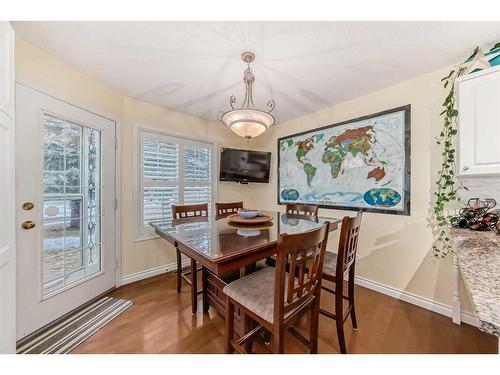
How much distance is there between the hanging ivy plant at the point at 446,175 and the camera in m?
1.77

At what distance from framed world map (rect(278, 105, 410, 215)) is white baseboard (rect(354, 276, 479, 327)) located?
834 millimetres

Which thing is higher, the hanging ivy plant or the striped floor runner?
the hanging ivy plant

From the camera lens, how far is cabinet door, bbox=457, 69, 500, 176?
54.8 inches

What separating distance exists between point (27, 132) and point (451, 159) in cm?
354

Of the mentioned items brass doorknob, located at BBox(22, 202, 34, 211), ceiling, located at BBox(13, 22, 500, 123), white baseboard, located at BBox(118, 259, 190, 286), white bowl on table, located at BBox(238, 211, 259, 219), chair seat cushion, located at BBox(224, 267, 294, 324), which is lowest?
white baseboard, located at BBox(118, 259, 190, 286)

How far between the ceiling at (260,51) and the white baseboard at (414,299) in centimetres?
221

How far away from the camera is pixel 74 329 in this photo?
1.64 m

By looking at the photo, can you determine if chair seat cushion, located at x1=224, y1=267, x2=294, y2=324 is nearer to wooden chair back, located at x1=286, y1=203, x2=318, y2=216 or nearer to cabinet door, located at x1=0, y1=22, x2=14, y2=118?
wooden chair back, located at x1=286, y1=203, x2=318, y2=216

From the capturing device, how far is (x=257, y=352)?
1401 millimetres

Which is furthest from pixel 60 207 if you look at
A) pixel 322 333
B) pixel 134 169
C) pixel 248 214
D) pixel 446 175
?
pixel 446 175

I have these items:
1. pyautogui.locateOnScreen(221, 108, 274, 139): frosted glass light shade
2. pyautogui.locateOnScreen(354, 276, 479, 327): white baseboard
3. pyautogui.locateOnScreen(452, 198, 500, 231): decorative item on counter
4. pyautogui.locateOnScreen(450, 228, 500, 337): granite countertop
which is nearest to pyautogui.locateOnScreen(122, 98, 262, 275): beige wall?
pyautogui.locateOnScreen(221, 108, 274, 139): frosted glass light shade

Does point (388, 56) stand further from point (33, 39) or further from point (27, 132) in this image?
point (27, 132)

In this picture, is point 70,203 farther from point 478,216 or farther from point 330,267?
point 478,216

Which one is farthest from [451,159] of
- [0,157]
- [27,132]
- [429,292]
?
[27,132]
